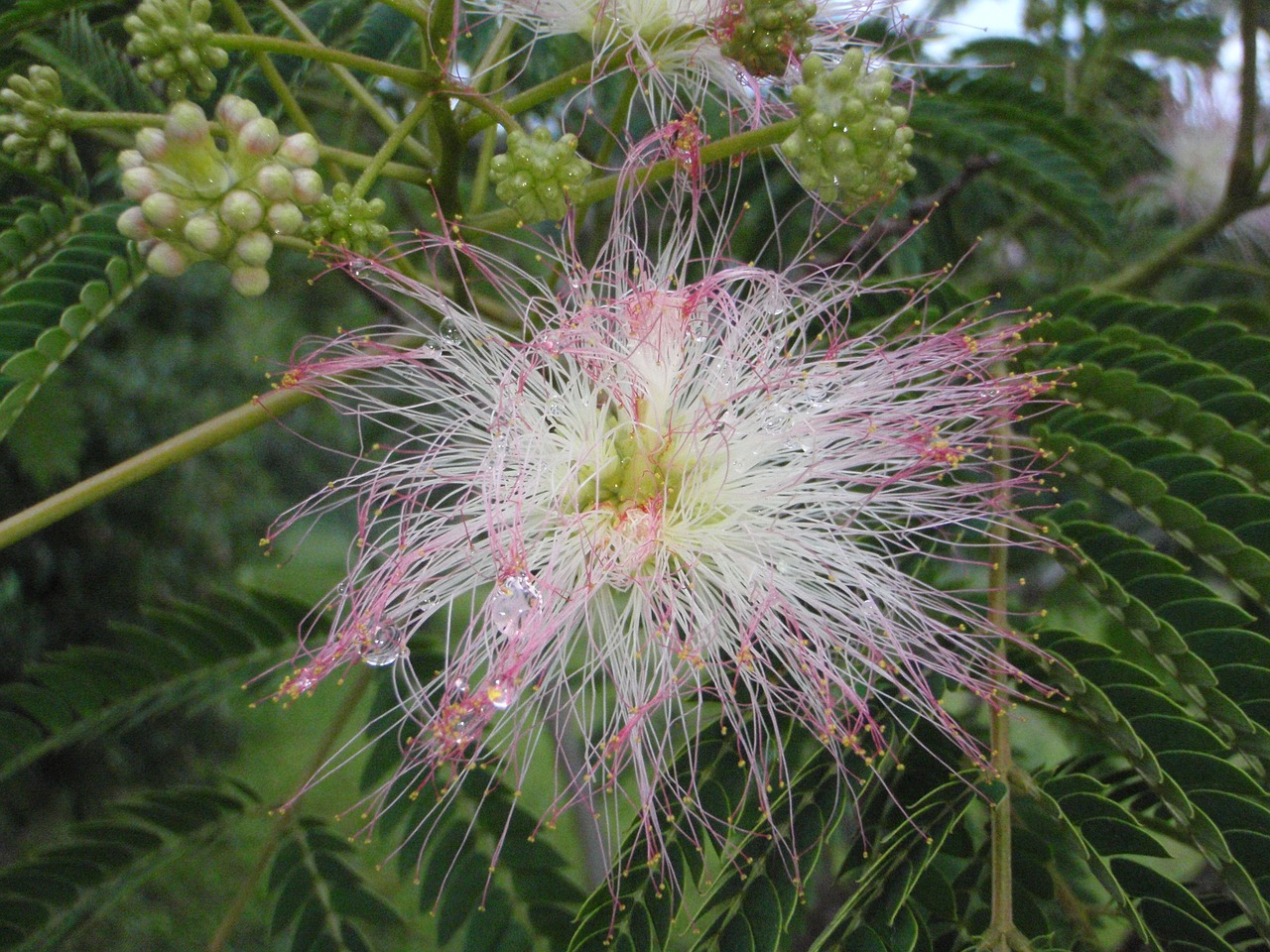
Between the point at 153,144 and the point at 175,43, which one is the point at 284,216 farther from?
the point at 175,43

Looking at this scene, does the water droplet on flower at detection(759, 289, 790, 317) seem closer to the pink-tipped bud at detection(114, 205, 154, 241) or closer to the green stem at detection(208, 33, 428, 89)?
the green stem at detection(208, 33, 428, 89)

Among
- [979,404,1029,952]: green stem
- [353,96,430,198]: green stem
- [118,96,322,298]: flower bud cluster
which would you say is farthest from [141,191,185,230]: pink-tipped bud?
[979,404,1029,952]: green stem

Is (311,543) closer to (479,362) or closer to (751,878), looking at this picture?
(479,362)

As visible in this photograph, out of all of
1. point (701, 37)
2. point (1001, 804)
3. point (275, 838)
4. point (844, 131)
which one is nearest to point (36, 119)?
point (701, 37)

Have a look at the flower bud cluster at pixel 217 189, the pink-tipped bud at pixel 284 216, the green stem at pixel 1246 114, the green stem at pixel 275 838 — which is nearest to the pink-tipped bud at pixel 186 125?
the flower bud cluster at pixel 217 189

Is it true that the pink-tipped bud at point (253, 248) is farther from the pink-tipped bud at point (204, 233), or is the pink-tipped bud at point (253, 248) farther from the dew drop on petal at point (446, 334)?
the dew drop on petal at point (446, 334)

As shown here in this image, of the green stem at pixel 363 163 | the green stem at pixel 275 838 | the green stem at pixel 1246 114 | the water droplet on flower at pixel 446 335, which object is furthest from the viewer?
the green stem at pixel 1246 114

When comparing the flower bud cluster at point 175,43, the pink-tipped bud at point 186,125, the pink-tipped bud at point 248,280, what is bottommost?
the pink-tipped bud at point 248,280
